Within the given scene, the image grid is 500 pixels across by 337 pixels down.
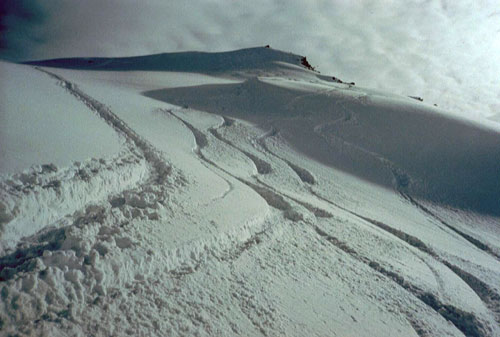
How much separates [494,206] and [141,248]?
7057mm

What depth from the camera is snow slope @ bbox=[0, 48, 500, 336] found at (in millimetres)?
2344

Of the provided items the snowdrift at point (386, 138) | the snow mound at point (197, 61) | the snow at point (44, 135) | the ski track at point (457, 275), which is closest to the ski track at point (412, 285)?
the ski track at point (457, 275)

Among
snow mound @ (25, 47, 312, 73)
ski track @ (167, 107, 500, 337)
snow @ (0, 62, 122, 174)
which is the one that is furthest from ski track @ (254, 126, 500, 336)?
snow mound @ (25, 47, 312, 73)

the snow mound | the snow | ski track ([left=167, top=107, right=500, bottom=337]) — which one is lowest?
the snow

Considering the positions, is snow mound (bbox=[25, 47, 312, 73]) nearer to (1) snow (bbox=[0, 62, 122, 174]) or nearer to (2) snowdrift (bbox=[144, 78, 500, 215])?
(2) snowdrift (bbox=[144, 78, 500, 215])

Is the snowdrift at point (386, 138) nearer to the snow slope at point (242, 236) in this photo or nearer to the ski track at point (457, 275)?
the snow slope at point (242, 236)

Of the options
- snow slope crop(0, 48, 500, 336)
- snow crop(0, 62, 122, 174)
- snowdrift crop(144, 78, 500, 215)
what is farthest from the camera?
snowdrift crop(144, 78, 500, 215)

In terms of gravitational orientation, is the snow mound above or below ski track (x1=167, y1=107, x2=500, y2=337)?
above

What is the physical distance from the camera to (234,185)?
5.00m

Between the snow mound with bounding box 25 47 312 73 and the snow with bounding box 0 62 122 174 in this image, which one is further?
the snow mound with bounding box 25 47 312 73

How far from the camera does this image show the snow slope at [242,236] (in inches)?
92.3

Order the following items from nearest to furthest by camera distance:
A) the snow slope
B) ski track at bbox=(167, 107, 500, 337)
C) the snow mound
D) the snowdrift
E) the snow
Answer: the snow slope
ski track at bbox=(167, 107, 500, 337)
the snow
the snowdrift
the snow mound

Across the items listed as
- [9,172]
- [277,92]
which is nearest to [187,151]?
[9,172]

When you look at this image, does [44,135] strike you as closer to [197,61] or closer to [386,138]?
[386,138]
